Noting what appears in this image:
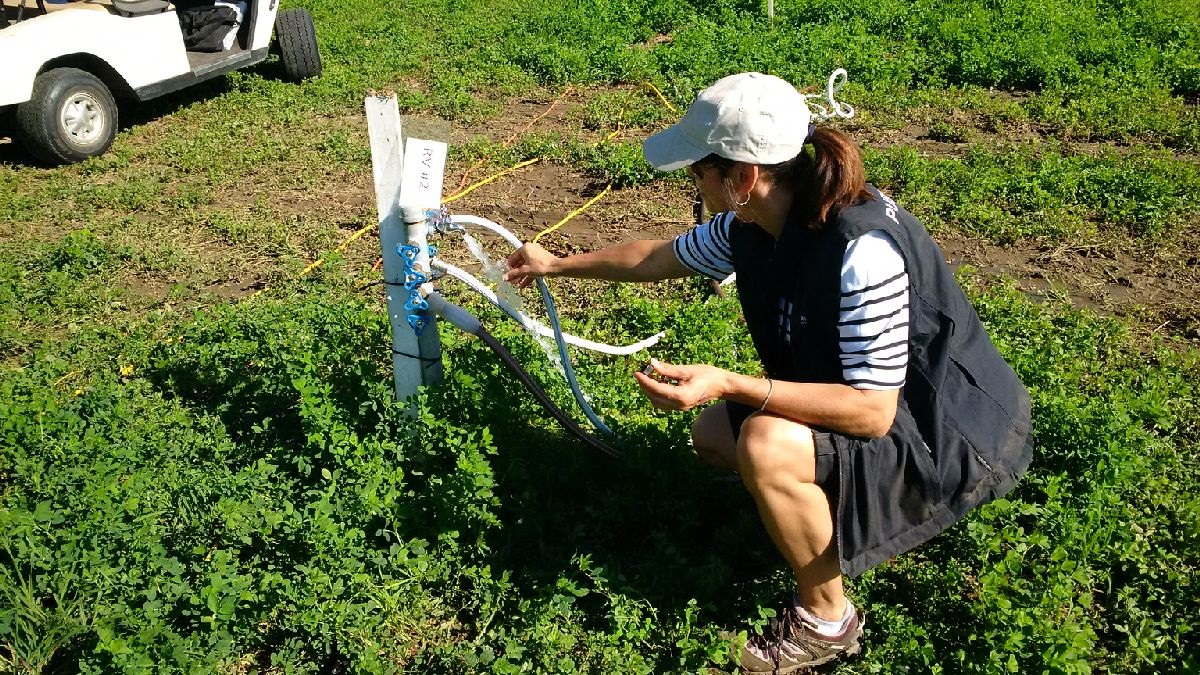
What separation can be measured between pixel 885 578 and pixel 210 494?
2368 millimetres

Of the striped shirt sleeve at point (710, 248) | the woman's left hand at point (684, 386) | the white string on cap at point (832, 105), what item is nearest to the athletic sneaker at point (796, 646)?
the woman's left hand at point (684, 386)

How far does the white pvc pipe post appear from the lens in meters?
3.21

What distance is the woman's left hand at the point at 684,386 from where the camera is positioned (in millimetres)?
2713

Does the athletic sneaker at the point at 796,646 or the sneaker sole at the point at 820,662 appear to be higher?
the athletic sneaker at the point at 796,646

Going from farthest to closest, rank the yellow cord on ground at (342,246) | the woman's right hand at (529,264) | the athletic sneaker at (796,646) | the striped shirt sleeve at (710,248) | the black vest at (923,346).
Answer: the yellow cord on ground at (342,246) < the woman's right hand at (529,264) < the striped shirt sleeve at (710,248) < the athletic sneaker at (796,646) < the black vest at (923,346)

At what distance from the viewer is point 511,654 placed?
3049mm

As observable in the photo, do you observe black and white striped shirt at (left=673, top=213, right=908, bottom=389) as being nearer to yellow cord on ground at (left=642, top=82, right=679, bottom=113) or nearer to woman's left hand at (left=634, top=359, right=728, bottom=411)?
woman's left hand at (left=634, top=359, right=728, bottom=411)

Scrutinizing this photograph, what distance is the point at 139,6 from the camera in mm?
8305

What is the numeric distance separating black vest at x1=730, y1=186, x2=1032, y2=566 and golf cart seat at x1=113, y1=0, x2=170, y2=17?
698cm

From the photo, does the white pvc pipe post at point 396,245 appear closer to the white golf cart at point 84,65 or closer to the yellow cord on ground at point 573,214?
the yellow cord on ground at point 573,214

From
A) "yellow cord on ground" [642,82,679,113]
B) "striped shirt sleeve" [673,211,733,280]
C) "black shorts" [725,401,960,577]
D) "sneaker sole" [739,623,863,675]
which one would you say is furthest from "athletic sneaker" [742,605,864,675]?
"yellow cord on ground" [642,82,679,113]

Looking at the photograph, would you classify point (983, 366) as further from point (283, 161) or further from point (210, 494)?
point (283, 161)

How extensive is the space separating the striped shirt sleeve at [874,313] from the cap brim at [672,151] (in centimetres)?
49

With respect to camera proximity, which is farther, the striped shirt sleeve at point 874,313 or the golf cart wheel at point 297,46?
the golf cart wheel at point 297,46
